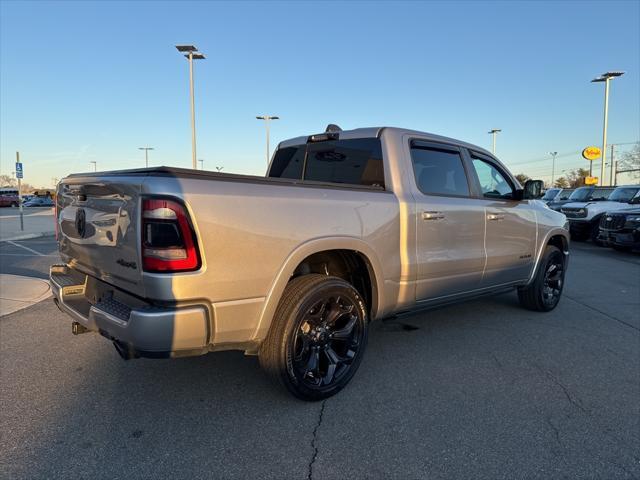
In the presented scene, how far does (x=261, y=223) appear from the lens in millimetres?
2553

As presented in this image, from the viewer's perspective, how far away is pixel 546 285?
218 inches

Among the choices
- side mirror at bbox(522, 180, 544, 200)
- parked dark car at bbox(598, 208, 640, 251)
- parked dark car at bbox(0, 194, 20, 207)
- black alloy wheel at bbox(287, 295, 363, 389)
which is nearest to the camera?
black alloy wheel at bbox(287, 295, 363, 389)

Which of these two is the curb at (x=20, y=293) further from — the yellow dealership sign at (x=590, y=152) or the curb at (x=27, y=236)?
the yellow dealership sign at (x=590, y=152)

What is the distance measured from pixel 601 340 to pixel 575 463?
2.55m

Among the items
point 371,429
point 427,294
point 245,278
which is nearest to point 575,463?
point 371,429

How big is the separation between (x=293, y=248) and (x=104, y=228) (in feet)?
3.77

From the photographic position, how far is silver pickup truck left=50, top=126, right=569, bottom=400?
232 centimetres

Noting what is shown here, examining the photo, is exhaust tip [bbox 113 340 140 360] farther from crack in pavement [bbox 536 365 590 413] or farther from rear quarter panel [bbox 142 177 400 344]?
crack in pavement [bbox 536 365 590 413]

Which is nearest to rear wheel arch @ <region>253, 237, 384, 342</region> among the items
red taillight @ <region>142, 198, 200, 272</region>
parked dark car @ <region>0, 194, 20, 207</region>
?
red taillight @ <region>142, 198, 200, 272</region>

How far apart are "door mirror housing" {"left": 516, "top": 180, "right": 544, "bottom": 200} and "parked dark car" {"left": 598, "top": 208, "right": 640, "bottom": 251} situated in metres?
8.07

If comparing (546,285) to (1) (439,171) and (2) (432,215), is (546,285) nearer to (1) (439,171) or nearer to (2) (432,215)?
(1) (439,171)

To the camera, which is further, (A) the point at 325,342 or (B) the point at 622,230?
(B) the point at 622,230

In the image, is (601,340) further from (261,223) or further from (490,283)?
(261,223)

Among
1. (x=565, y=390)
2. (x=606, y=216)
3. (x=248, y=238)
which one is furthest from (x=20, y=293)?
(x=606, y=216)
